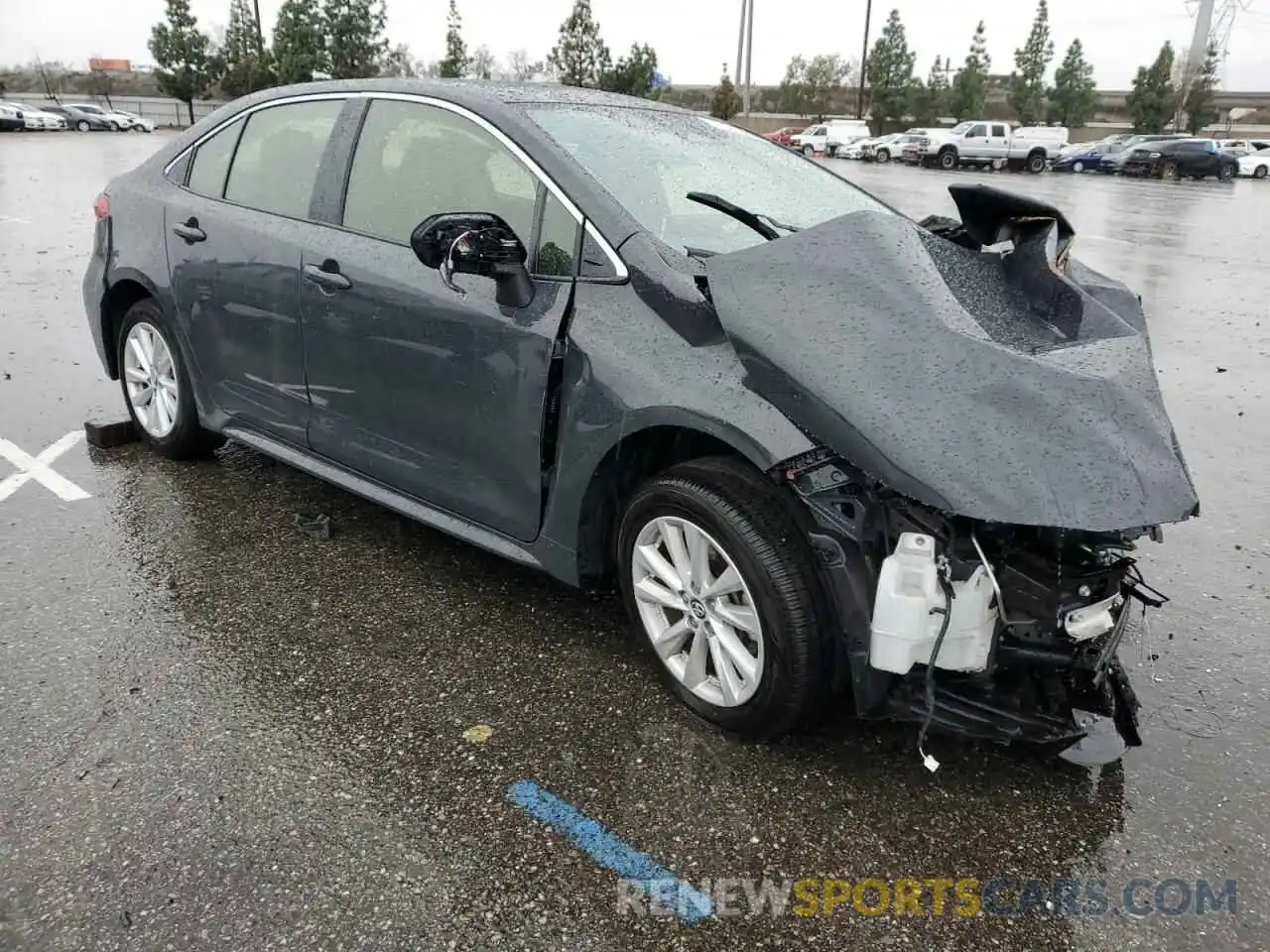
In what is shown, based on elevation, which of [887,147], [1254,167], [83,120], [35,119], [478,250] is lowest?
[1254,167]

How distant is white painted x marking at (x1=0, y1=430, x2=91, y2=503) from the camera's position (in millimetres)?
4508

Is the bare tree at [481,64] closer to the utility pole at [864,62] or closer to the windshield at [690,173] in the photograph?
the utility pole at [864,62]

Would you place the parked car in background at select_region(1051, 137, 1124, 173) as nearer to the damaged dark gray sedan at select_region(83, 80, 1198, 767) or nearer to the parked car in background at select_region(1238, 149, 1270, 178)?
the parked car in background at select_region(1238, 149, 1270, 178)

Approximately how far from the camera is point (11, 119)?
4481cm

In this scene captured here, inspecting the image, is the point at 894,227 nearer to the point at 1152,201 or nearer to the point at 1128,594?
the point at 1128,594

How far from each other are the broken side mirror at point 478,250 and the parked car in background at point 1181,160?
40960 mm

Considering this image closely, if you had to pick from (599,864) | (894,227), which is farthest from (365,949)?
(894,227)

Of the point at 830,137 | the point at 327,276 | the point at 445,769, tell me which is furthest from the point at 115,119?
the point at 445,769

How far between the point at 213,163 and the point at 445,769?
3.05 meters

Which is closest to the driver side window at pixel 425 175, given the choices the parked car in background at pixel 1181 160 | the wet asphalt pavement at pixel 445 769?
the wet asphalt pavement at pixel 445 769

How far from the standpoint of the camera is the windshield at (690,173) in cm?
319

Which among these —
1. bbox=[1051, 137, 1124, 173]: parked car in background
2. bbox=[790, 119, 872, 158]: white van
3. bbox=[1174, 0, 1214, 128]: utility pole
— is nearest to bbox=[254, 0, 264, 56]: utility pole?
bbox=[790, 119, 872, 158]: white van

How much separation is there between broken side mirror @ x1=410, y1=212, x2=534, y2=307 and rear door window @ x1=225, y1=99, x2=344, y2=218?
108 cm

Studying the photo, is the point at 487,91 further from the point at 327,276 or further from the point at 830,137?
the point at 830,137
